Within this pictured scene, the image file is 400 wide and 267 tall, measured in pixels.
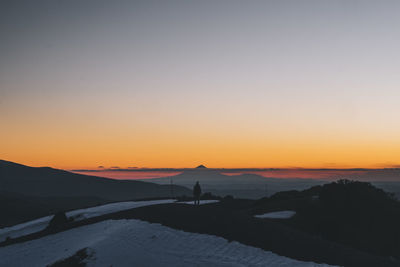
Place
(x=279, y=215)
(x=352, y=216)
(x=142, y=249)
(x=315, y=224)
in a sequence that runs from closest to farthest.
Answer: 1. (x=142, y=249)
2. (x=315, y=224)
3. (x=352, y=216)
4. (x=279, y=215)

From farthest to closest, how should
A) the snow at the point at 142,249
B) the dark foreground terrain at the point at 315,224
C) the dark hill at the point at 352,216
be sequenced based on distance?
the dark hill at the point at 352,216
the dark foreground terrain at the point at 315,224
the snow at the point at 142,249

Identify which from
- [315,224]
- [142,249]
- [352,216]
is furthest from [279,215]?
[142,249]

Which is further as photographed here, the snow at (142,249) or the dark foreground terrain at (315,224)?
the dark foreground terrain at (315,224)

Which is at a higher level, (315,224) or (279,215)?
(279,215)

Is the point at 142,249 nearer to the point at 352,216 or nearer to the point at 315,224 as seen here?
the point at 315,224

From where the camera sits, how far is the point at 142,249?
26500 mm

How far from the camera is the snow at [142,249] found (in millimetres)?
24095

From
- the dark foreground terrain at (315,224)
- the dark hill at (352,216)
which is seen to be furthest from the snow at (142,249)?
the dark hill at (352,216)

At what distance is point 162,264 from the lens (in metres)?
24.0

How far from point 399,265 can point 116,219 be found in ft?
85.2

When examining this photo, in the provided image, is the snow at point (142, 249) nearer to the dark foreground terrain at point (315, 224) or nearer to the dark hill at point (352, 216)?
the dark foreground terrain at point (315, 224)

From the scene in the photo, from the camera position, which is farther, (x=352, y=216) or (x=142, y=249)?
(x=352, y=216)

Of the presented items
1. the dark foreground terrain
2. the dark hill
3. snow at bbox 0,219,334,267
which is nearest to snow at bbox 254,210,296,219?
the dark hill

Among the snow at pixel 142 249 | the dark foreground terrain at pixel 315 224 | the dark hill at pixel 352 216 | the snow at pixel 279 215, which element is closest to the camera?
the snow at pixel 142 249
